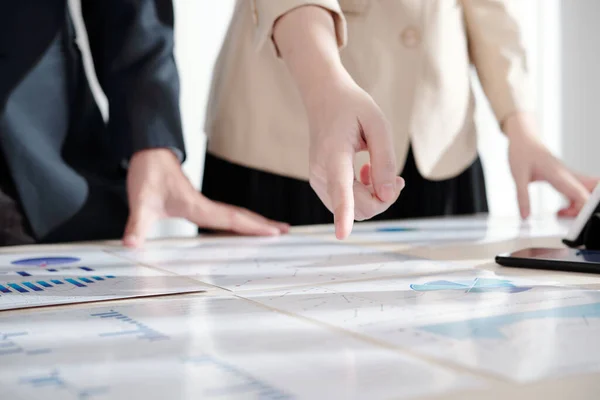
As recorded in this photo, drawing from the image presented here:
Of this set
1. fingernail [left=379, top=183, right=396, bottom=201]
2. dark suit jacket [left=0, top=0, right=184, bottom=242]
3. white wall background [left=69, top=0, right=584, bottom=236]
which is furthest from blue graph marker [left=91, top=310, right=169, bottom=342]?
white wall background [left=69, top=0, right=584, bottom=236]

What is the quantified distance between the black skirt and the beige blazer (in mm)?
49

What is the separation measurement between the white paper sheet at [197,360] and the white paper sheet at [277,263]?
14cm

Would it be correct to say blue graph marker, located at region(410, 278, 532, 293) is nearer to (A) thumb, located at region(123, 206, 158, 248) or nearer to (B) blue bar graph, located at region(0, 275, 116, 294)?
(B) blue bar graph, located at region(0, 275, 116, 294)

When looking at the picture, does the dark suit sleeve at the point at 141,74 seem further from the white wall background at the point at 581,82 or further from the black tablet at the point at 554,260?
the white wall background at the point at 581,82

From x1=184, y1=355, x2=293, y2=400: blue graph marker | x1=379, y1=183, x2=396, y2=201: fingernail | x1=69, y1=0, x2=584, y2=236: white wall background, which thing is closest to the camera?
x1=184, y1=355, x2=293, y2=400: blue graph marker

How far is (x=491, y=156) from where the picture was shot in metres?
2.77

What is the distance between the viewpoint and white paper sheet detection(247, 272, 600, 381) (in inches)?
14.6

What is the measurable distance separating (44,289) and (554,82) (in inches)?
107

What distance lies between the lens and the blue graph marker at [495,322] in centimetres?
42

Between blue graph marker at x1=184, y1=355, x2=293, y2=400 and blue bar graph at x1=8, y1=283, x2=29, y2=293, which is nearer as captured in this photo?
blue graph marker at x1=184, y1=355, x2=293, y2=400

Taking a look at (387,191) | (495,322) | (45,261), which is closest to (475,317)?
(495,322)

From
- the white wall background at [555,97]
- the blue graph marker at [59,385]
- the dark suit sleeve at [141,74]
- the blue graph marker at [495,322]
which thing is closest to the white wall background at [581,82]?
the white wall background at [555,97]

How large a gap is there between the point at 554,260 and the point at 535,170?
1.69ft

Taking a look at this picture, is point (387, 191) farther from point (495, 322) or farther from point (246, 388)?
point (246, 388)
